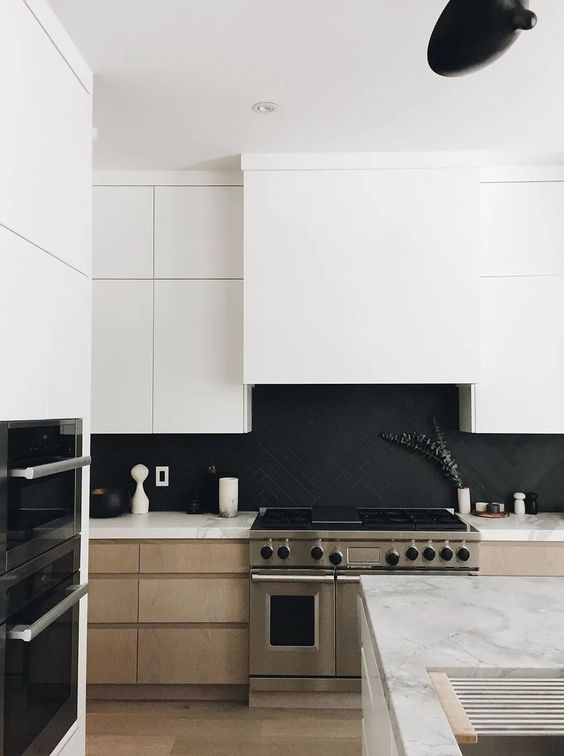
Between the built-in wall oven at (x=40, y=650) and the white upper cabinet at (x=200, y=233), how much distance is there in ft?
5.67

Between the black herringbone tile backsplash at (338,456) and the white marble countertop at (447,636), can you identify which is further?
the black herringbone tile backsplash at (338,456)

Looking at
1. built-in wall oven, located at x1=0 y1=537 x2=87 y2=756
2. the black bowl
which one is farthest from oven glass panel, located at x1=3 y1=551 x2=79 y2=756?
the black bowl

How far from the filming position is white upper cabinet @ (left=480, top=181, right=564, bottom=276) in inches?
137

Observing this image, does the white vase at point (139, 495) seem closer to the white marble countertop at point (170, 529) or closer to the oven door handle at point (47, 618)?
the white marble countertop at point (170, 529)

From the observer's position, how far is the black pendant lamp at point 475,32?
1243mm

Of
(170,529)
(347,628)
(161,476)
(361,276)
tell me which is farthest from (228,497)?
(361,276)

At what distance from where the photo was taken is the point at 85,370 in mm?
2395

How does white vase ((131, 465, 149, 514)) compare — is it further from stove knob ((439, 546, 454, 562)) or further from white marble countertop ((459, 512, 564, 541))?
white marble countertop ((459, 512, 564, 541))

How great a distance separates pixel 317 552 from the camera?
318cm

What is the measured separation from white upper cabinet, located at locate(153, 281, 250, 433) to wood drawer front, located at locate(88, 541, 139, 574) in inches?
24.2

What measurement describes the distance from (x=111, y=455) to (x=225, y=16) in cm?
247

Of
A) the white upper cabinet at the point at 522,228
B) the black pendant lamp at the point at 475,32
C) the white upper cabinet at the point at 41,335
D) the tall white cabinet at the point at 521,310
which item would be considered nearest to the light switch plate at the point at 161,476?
the white upper cabinet at the point at 41,335

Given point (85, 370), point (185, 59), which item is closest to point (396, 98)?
point (185, 59)

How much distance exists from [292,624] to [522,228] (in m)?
2.30
